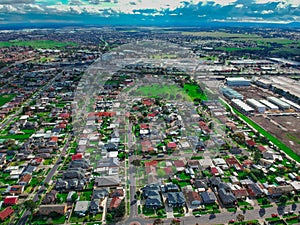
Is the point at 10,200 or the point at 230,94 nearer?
the point at 10,200

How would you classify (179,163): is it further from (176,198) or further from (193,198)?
(176,198)

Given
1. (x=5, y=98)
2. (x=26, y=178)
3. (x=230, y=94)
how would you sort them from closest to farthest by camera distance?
(x=26, y=178)
(x=5, y=98)
(x=230, y=94)

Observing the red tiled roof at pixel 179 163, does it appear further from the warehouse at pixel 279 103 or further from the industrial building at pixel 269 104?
the warehouse at pixel 279 103

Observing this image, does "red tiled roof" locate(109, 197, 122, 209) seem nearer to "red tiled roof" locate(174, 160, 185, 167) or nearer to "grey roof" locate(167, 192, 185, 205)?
"grey roof" locate(167, 192, 185, 205)

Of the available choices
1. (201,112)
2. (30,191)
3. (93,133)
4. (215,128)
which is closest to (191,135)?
(215,128)

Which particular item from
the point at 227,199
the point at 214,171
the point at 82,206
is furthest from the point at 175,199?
the point at 82,206

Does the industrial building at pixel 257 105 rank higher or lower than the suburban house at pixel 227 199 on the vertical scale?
lower

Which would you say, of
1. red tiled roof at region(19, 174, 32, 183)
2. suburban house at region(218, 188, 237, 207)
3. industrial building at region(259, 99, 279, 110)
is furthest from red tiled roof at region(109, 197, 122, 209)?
industrial building at region(259, 99, 279, 110)

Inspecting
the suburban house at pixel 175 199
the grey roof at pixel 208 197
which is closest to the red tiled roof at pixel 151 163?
the suburban house at pixel 175 199
